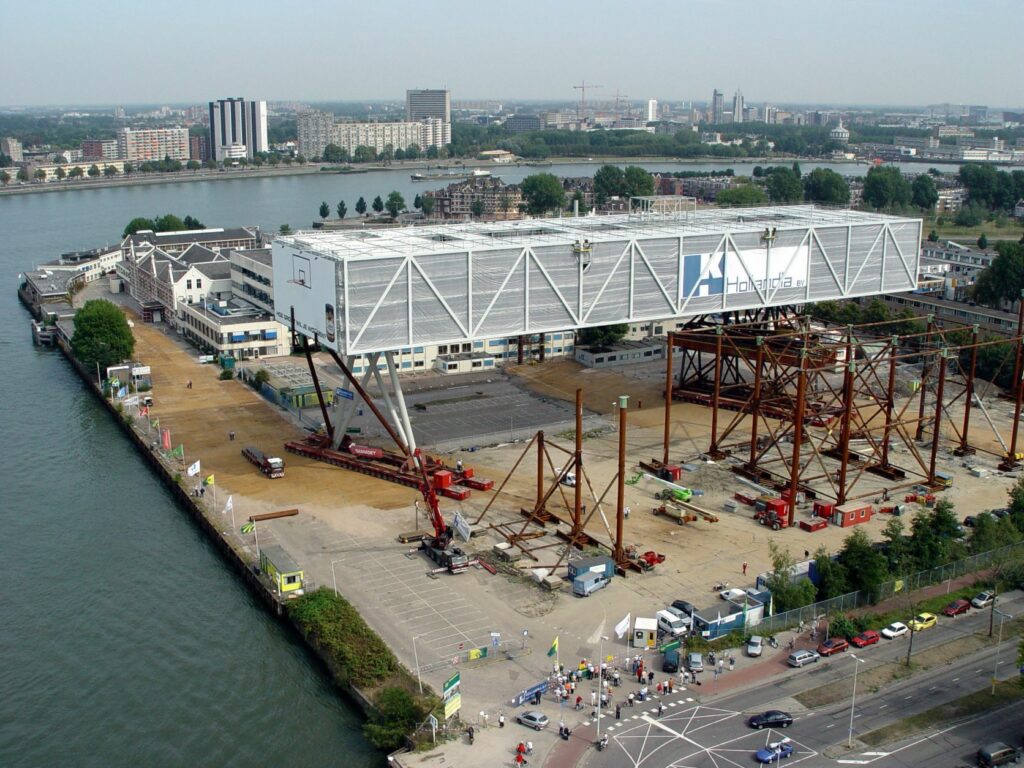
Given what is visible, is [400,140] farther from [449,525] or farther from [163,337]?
[449,525]

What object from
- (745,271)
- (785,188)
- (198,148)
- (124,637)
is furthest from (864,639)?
(198,148)

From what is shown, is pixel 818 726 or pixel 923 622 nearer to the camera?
pixel 818 726

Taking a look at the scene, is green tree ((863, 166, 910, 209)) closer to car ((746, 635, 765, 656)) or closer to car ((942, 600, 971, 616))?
car ((942, 600, 971, 616))

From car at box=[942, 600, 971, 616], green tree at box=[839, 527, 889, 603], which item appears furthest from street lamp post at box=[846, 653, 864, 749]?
car at box=[942, 600, 971, 616]

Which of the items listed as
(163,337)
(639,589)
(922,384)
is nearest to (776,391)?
(922,384)

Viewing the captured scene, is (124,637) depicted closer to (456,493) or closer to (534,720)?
(456,493)
